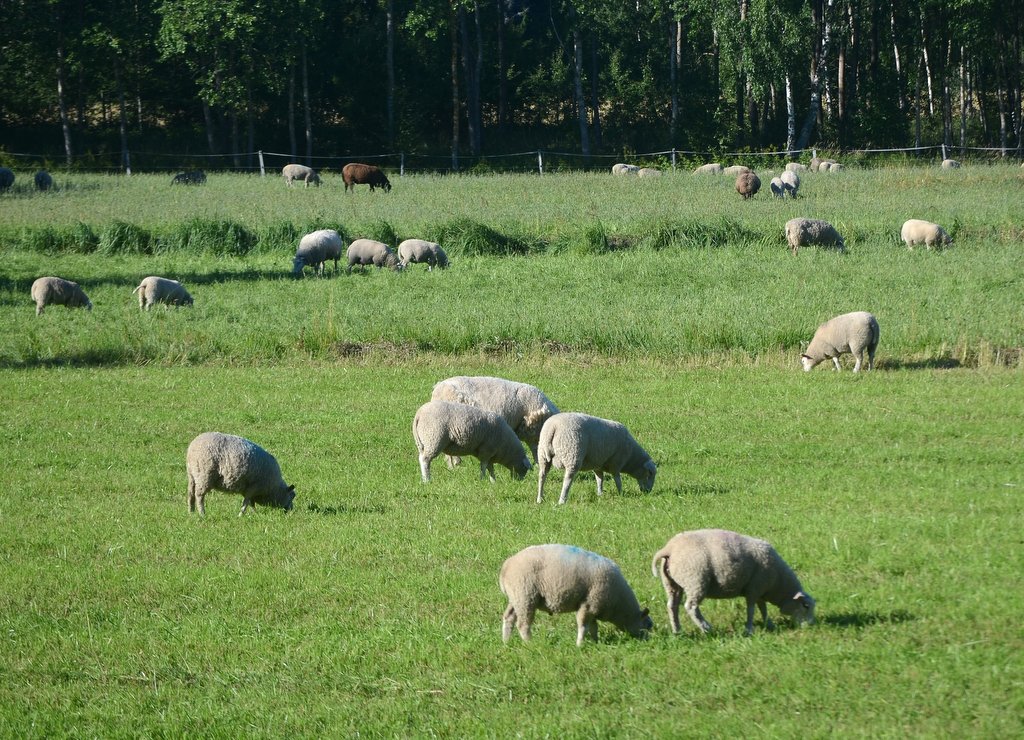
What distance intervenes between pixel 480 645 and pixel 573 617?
0.94 metres

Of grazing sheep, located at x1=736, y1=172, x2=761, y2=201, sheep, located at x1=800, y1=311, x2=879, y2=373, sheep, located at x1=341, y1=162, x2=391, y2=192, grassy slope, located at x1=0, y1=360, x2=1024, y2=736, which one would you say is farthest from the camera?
sheep, located at x1=341, y1=162, x2=391, y2=192

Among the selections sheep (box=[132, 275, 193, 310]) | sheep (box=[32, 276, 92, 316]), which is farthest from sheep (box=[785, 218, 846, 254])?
sheep (box=[32, 276, 92, 316])

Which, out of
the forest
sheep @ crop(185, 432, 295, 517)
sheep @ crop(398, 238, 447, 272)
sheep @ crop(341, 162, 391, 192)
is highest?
the forest

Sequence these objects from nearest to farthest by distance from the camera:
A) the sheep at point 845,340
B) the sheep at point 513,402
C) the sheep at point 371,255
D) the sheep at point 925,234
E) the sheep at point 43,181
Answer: the sheep at point 513,402 → the sheep at point 845,340 → the sheep at point 925,234 → the sheep at point 371,255 → the sheep at point 43,181

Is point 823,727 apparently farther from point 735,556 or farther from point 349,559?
point 349,559

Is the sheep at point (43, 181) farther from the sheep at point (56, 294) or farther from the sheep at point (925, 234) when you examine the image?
the sheep at point (925, 234)

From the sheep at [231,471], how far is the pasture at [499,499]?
0.31 metres

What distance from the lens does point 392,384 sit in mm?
18094

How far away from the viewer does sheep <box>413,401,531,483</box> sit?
39.0ft

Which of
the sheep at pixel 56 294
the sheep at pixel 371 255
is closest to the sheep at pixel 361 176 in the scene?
the sheep at pixel 371 255

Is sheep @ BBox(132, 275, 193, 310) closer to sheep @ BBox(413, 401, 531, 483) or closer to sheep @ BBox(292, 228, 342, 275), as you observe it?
sheep @ BBox(292, 228, 342, 275)

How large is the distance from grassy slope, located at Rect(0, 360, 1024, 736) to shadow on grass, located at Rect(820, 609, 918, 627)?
0.02m

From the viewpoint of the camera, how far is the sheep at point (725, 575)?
7.31 m

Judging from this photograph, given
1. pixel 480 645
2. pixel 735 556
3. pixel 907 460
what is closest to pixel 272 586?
pixel 480 645
